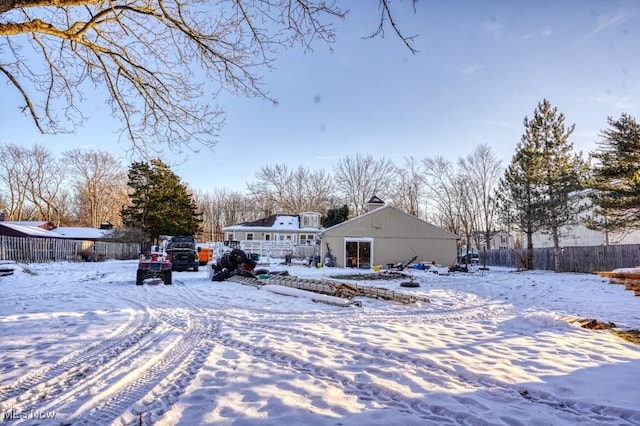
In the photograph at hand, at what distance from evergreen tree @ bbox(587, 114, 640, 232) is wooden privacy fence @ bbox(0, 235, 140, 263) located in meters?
31.5

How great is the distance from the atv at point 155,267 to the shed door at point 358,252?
14771 mm

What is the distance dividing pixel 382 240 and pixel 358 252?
1989 mm

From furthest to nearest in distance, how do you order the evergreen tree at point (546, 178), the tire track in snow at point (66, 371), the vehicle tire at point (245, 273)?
the evergreen tree at point (546, 178) < the vehicle tire at point (245, 273) < the tire track in snow at point (66, 371)

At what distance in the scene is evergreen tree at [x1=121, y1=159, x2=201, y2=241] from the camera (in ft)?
123

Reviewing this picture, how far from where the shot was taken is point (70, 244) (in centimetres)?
2531

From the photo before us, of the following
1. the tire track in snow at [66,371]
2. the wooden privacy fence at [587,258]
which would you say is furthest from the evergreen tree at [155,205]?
the tire track in snow at [66,371]

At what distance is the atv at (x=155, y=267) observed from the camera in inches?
518

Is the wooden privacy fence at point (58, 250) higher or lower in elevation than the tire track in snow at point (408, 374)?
higher

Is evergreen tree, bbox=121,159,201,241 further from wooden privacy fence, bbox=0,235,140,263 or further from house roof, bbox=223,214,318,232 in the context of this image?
house roof, bbox=223,214,318,232

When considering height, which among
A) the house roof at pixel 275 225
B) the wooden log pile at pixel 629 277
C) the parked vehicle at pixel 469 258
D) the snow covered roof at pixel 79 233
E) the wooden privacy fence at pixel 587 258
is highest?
the house roof at pixel 275 225

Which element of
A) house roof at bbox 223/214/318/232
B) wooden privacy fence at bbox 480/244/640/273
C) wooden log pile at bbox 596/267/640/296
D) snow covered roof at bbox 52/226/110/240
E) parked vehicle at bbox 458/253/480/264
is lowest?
parked vehicle at bbox 458/253/480/264

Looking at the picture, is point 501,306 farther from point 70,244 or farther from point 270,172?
point 270,172

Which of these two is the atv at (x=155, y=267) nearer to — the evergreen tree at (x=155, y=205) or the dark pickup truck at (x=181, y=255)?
the dark pickup truck at (x=181, y=255)

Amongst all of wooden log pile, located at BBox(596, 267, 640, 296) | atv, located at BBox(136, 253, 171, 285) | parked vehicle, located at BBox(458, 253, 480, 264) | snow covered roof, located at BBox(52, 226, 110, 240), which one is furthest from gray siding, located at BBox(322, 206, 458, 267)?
snow covered roof, located at BBox(52, 226, 110, 240)
